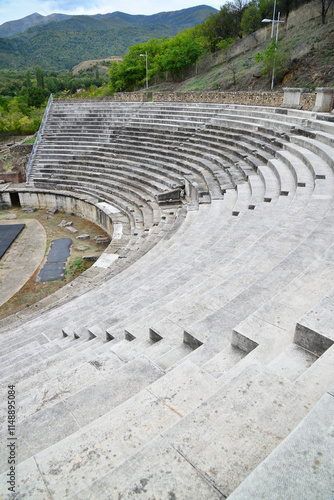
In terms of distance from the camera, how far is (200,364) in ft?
9.36

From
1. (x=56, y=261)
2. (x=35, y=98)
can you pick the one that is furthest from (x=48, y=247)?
(x=35, y=98)

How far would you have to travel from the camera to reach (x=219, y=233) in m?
7.27

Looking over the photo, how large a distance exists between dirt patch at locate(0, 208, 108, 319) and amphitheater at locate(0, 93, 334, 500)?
1926 mm

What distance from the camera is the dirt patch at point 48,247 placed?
10.2 meters

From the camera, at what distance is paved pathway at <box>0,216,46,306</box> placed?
11.1 meters

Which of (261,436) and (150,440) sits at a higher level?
(261,436)

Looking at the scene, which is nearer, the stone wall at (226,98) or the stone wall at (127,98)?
the stone wall at (226,98)

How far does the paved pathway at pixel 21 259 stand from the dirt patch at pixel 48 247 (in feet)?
0.77

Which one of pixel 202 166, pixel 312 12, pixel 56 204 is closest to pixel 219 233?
pixel 202 166

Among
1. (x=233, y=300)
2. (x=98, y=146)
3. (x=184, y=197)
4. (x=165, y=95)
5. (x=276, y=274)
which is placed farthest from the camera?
(x=165, y=95)

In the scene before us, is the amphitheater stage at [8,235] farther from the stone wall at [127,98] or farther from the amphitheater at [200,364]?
the stone wall at [127,98]

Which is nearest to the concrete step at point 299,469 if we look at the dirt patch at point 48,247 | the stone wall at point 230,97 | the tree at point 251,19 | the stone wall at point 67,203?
the dirt patch at point 48,247

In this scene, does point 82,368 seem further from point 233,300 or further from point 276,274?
point 276,274

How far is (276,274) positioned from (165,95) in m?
21.4
